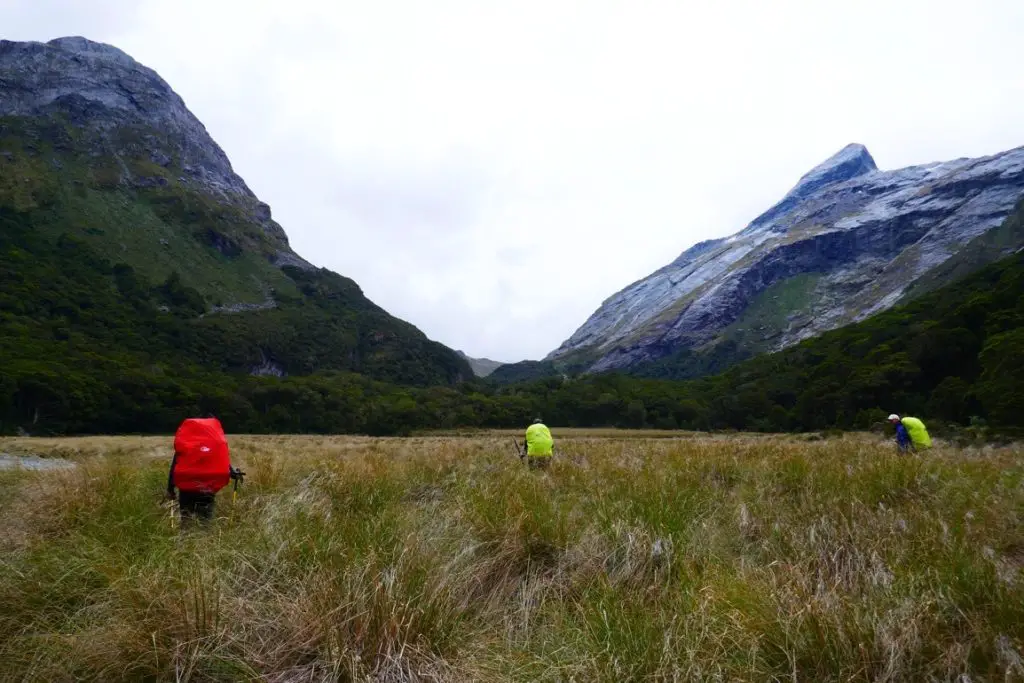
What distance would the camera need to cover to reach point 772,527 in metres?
4.42

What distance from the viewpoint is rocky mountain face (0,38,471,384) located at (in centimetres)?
13601

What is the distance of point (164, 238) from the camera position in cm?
15988

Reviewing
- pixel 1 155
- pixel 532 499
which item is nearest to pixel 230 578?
pixel 532 499

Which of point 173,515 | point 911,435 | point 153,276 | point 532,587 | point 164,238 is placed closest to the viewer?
point 532,587

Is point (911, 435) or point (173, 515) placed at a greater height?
point (173, 515)

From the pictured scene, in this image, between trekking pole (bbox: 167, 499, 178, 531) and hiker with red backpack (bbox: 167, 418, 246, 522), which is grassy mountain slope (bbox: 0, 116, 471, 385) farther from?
trekking pole (bbox: 167, 499, 178, 531)

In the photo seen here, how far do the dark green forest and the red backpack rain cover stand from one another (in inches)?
1655

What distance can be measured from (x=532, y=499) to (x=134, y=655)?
3149mm

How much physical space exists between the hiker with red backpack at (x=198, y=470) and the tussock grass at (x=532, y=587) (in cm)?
30

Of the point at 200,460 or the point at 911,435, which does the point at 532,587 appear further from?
the point at 911,435

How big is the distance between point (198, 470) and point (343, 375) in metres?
137

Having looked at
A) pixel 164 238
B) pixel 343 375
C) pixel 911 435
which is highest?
pixel 164 238

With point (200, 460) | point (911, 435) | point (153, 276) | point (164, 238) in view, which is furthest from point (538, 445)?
point (164, 238)

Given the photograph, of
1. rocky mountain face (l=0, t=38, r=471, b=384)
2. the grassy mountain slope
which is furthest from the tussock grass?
rocky mountain face (l=0, t=38, r=471, b=384)
